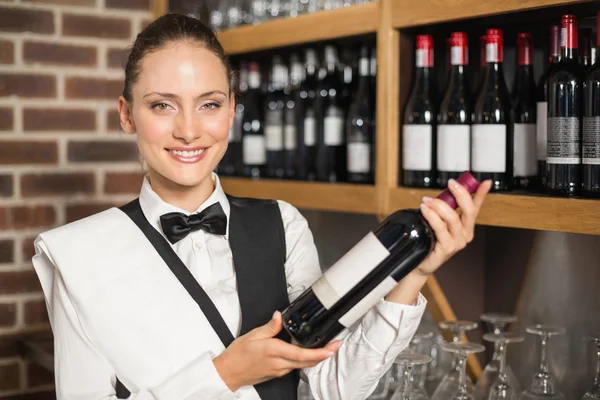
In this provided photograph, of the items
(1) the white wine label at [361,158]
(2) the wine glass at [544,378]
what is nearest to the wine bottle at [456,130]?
(1) the white wine label at [361,158]

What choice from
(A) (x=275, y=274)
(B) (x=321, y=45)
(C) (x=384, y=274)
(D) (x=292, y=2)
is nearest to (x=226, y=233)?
(A) (x=275, y=274)

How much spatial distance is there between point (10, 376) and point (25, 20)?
3.07ft

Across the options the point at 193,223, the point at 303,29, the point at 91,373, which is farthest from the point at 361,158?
the point at 91,373

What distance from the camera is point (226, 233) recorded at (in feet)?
4.34

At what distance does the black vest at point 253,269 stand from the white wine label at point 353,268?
0.96 feet

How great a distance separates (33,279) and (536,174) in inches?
52.4

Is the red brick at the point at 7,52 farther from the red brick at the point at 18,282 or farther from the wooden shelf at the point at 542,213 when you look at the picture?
the wooden shelf at the point at 542,213

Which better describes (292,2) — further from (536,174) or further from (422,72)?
(536,174)

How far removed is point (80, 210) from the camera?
2.10 m

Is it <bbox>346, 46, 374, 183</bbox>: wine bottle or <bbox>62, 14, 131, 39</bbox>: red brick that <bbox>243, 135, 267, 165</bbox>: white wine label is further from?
<bbox>62, 14, 131, 39</bbox>: red brick

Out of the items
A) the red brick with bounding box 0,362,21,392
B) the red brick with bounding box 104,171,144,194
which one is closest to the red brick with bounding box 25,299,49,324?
the red brick with bounding box 0,362,21,392

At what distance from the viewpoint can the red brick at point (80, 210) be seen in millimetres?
2078

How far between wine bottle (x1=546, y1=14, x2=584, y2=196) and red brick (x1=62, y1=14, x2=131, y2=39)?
132 cm

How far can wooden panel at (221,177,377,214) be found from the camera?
5.32ft
